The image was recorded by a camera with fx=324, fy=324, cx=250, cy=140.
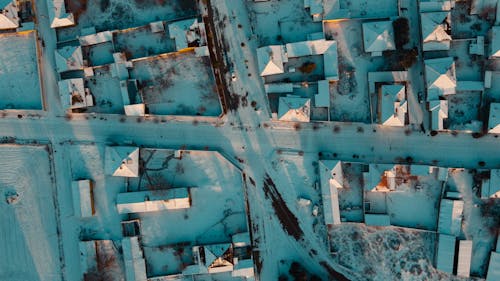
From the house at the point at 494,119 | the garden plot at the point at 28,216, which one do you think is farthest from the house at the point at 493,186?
the garden plot at the point at 28,216

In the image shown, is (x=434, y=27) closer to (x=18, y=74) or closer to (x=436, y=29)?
(x=436, y=29)

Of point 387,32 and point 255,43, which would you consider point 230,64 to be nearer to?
point 255,43

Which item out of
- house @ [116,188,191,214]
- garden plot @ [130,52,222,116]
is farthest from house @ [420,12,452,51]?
house @ [116,188,191,214]

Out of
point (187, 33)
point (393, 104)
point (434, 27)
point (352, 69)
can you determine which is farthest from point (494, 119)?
point (187, 33)

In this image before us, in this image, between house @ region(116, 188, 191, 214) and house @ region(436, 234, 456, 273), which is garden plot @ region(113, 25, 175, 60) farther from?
house @ region(436, 234, 456, 273)

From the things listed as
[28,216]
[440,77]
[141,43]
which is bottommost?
[28,216]

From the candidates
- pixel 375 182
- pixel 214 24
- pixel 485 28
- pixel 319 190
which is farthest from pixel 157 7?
pixel 485 28
